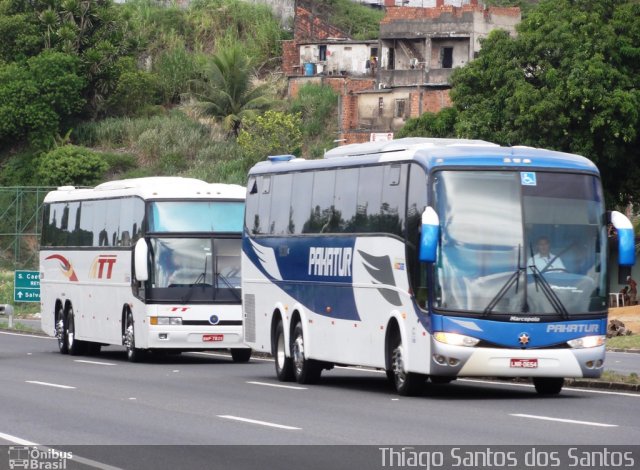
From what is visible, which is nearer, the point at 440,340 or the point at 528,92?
the point at 440,340

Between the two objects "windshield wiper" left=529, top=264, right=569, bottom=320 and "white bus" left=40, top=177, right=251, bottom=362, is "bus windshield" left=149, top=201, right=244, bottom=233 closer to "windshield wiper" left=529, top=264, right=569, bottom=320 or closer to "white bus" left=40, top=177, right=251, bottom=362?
"white bus" left=40, top=177, right=251, bottom=362

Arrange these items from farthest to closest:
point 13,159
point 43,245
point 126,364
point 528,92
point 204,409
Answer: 1. point 13,159
2. point 528,92
3. point 43,245
4. point 126,364
5. point 204,409

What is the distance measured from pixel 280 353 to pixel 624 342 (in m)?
15.1

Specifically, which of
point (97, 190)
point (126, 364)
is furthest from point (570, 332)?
point (97, 190)

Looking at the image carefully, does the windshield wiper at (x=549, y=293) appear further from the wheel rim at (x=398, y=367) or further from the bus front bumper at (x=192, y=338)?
the bus front bumper at (x=192, y=338)

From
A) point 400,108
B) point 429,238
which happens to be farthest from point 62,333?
point 400,108

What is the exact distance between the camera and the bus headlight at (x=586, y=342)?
20.7 meters

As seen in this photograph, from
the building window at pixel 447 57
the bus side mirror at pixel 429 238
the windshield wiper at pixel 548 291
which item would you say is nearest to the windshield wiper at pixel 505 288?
the windshield wiper at pixel 548 291

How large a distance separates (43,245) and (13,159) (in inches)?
1920

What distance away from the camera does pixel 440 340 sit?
20344 mm

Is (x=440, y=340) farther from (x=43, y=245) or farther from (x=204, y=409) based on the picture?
(x=43, y=245)

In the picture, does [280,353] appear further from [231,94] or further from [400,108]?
[231,94]

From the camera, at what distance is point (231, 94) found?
86.7 m

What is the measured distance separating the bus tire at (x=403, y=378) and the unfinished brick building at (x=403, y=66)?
58578 millimetres
